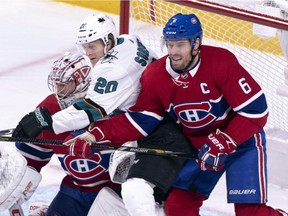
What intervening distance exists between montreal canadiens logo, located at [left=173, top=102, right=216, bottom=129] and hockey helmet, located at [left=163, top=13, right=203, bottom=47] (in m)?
0.23

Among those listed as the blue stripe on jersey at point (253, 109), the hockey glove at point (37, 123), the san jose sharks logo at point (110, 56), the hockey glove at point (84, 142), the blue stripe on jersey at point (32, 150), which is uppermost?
the san jose sharks logo at point (110, 56)

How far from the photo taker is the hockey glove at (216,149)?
358cm

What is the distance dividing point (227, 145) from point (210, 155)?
0.07 meters

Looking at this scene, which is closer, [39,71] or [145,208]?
[145,208]

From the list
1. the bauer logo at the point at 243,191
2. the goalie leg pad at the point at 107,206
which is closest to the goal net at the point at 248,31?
the bauer logo at the point at 243,191

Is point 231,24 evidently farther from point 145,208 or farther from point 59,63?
point 145,208

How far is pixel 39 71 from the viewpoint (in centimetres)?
602

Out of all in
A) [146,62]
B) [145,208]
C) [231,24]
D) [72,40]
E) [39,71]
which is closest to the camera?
[145,208]

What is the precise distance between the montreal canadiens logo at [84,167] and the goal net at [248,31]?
0.80m

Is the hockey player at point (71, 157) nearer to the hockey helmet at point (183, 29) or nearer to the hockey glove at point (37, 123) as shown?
the hockey glove at point (37, 123)

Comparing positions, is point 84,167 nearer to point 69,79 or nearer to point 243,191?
point 69,79

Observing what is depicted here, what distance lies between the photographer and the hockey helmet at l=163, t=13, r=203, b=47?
11.8 ft

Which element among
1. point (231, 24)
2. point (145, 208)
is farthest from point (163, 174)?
point (231, 24)

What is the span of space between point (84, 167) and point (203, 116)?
558 mm
